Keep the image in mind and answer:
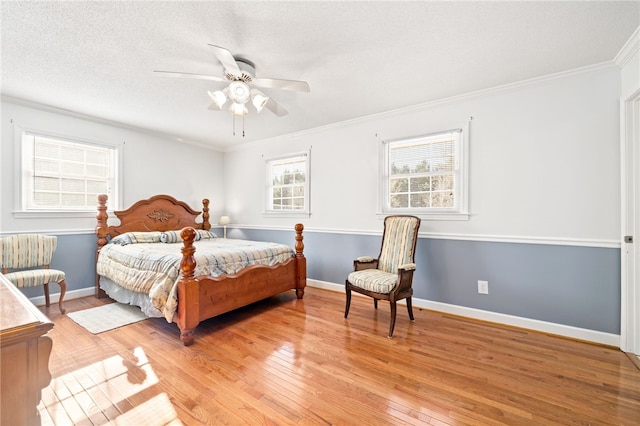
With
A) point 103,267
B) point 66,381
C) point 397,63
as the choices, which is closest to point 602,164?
point 397,63

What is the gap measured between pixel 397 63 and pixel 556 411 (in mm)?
2744

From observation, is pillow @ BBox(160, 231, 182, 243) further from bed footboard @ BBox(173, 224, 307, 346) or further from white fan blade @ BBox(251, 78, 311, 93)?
white fan blade @ BBox(251, 78, 311, 93)

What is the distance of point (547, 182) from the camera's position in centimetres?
275

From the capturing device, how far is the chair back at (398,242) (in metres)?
3.14

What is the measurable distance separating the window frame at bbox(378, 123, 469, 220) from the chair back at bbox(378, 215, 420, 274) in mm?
310

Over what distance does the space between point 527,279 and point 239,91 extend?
3.31 metres

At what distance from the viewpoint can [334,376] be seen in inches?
79.3

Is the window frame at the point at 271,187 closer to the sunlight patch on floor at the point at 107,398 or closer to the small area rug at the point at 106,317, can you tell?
the small area rug at the point at 106,317

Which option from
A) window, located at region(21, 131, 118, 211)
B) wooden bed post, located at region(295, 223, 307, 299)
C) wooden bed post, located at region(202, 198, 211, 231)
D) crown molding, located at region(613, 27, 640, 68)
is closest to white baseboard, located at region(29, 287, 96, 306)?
window, located at region(21, 131, 118, 211)

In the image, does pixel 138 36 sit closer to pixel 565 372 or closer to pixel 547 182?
pixel 547 182

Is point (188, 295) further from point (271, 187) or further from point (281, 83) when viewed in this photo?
point (271, 187)

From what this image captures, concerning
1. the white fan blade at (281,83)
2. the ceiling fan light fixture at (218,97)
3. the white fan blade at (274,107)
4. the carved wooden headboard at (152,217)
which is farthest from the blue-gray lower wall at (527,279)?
the carved wooden headboard at (152,217)

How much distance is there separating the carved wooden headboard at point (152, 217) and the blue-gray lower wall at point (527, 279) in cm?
321

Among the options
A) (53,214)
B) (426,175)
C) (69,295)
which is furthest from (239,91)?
(69,295)
